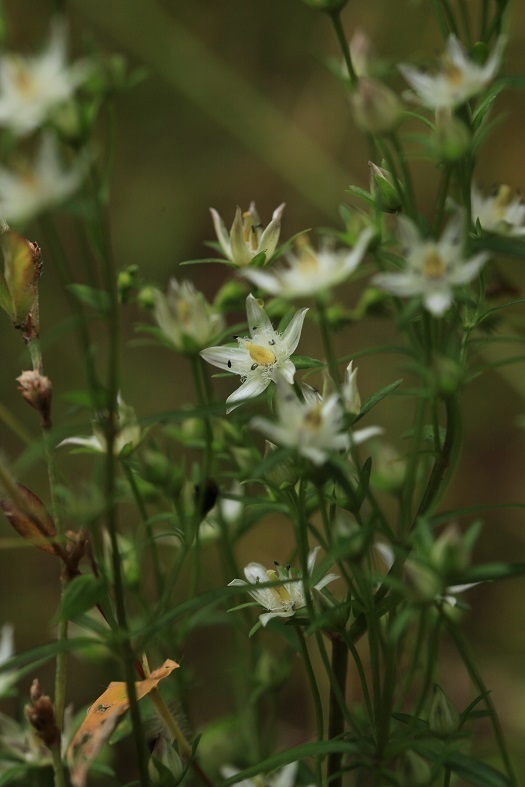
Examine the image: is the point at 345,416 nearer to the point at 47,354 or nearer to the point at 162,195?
the point at 47,354

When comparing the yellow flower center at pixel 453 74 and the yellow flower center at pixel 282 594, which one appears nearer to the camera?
the yellow flower center at pixel 453 74

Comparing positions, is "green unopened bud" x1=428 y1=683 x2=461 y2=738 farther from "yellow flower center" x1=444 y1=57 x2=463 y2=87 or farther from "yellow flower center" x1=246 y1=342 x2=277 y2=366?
"yellow flower center" x1=444 y1=57 x2=463 y2=87

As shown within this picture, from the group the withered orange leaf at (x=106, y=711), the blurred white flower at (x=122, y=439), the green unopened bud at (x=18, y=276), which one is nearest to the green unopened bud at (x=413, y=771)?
the withered orange leaf at (x=106, y=711)

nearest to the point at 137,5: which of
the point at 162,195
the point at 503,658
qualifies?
the point at 162,195

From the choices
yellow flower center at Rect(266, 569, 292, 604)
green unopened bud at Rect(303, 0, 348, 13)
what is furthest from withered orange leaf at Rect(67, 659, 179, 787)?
green unopened bud at Rect(303, 0, 348, 13)

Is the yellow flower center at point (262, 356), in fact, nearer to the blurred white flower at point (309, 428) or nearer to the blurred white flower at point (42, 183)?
the blurred white flower at point (309, 428)

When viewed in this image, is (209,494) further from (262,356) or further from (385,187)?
(385,187)
